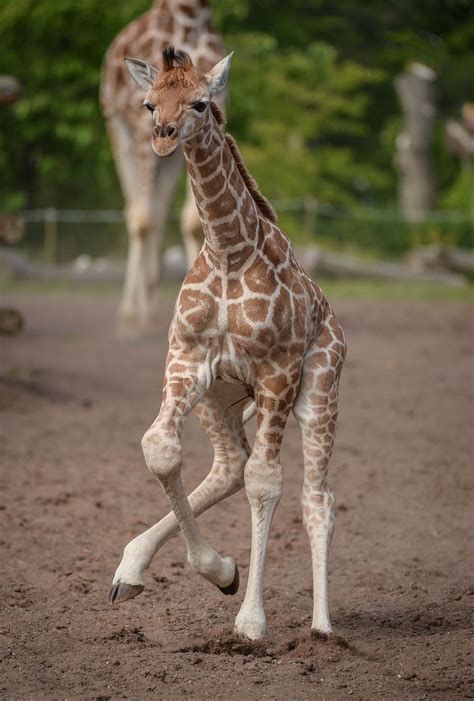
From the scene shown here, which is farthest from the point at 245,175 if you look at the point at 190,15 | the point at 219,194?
the point at 190,15

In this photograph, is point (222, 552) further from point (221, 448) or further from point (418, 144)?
point (418, 144)

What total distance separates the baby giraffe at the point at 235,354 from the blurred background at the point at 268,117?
28.2 feet

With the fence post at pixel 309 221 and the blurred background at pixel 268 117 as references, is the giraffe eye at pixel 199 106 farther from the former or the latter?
the fence post at pixel 309 221

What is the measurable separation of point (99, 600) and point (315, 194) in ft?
81.4

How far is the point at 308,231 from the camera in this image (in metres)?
22.4

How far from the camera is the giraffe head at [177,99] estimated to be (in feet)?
13.1

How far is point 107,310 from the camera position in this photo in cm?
1556

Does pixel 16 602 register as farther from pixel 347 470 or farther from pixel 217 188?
pixel 347 470

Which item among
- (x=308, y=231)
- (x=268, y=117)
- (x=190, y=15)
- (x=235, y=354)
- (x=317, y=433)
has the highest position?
(x=235, y=354)

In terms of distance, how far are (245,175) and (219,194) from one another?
12.6 inches

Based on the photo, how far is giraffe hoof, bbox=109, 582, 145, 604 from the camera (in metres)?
4.33

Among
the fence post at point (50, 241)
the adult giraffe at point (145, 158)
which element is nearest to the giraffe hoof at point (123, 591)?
the adult giraffe at point (145, 158)

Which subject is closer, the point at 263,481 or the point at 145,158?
the point at 263,481

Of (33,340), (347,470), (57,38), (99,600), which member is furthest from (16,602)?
(57,38)
